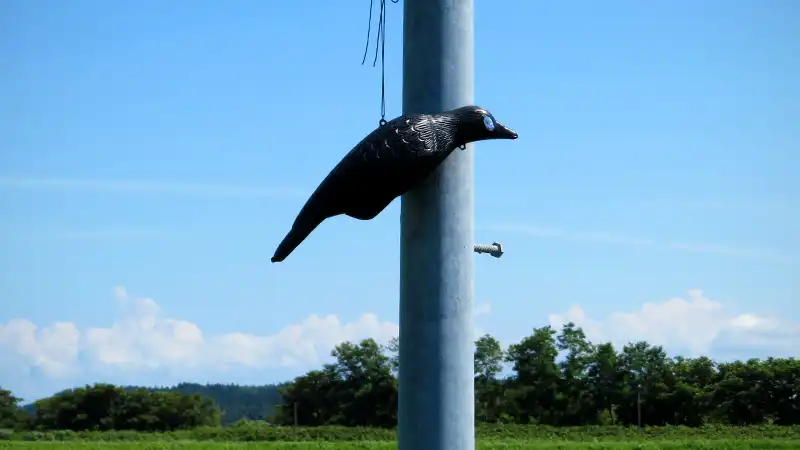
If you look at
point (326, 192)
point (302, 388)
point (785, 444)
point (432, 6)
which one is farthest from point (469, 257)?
A: point (302, 388)

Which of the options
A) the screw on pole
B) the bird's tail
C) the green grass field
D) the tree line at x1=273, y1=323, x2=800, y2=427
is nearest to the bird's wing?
the bird's tail

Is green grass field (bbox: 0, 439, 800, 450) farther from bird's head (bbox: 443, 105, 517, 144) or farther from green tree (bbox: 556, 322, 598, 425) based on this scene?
bird's head (bbox: 443, 105, 517, 144)

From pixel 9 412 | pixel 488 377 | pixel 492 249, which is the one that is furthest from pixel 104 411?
pixel 492 249

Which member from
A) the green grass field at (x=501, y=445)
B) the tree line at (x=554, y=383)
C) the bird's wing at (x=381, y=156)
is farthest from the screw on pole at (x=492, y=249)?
the tree line at (x=554, y=383)

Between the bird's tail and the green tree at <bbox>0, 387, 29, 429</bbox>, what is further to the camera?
the green tree at <bbox>0, 387, 29, 429</bbox>

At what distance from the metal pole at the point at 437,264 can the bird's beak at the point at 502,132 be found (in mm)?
217

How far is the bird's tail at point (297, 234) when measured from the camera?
3.27m

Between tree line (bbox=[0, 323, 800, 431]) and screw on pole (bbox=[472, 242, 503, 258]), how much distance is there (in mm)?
19241

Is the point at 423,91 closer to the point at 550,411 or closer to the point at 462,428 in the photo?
the point at 462,428

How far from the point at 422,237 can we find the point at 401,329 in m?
0.31

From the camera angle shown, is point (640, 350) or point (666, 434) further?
point (640, 350)

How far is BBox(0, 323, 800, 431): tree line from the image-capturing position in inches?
891

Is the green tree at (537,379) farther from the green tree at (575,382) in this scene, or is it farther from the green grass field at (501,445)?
the green grass field at (501,445)

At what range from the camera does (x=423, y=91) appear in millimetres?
3215
